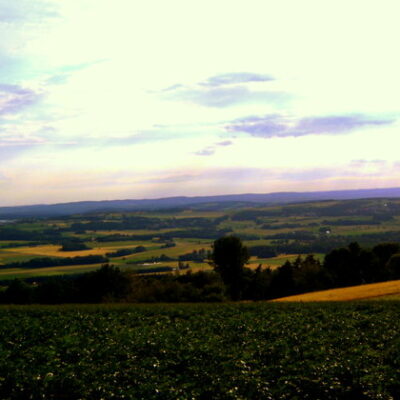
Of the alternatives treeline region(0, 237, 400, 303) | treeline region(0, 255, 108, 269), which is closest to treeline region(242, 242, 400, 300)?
treeline region(0, 237, 400, 303)

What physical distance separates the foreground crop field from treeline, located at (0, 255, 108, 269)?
145399 mm

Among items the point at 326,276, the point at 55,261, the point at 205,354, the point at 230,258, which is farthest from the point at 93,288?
the point at 55,261

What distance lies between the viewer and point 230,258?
94500mm

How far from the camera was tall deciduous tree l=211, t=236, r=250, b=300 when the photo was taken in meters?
93.6

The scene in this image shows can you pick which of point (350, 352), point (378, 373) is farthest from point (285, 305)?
point (378, 373)

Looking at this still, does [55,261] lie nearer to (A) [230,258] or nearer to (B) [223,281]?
(B) [223,281]

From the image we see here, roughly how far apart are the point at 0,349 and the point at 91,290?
54190 mm

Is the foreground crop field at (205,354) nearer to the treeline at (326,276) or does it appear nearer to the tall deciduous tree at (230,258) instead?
the tall deciduous tree at (230,258)

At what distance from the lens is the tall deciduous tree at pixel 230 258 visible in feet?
307

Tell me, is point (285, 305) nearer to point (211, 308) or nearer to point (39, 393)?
point (211, 308)

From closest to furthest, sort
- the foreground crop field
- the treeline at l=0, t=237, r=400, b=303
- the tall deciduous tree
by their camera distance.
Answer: the foreground crop field < the treeline at l=0, t=237, r=400, b=303 < the tall deciduous tree

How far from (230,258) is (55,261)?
112 metres

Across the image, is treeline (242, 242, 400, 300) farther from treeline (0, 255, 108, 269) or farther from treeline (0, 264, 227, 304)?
treeline (0, 255, 108, 269)

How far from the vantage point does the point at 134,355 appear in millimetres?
27375
